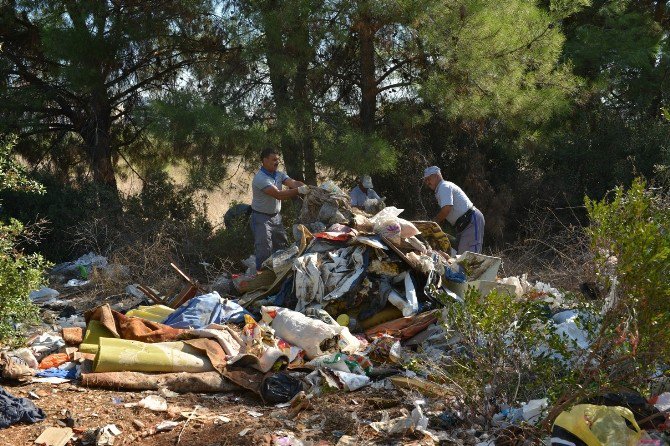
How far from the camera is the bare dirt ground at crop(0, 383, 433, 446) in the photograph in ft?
13.6

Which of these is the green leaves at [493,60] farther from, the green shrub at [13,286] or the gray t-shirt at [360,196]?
the green shrub at [13,286]

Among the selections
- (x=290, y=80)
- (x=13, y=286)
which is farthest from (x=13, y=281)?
(x=290, y=80)

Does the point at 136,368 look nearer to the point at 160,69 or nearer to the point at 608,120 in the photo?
the point at 160,69

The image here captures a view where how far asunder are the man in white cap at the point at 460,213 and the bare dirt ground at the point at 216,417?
326 centimetres

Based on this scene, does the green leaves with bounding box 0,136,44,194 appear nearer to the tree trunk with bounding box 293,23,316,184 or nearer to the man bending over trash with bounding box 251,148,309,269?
the man bending over trash with bounding box 251,148,309,269

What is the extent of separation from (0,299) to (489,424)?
3.44m

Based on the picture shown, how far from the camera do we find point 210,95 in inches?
417

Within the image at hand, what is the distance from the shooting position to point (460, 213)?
7.89 metres

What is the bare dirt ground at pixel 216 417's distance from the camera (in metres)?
4.15

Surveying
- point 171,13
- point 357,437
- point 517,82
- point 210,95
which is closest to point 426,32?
point 517,82

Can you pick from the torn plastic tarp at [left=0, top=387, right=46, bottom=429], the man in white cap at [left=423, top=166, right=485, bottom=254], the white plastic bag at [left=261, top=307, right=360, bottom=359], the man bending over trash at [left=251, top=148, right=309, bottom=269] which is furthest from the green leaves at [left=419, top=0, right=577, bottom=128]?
the torn plastic tarp at [left=0, top=387, right=46, bottom=429]

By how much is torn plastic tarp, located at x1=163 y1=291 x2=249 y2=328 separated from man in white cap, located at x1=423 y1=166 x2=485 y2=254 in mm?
2481

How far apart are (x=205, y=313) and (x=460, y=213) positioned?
298 centimetres

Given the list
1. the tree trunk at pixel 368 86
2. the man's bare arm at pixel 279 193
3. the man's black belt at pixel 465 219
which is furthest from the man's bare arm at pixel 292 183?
the tree trunk at pixel 368 86
